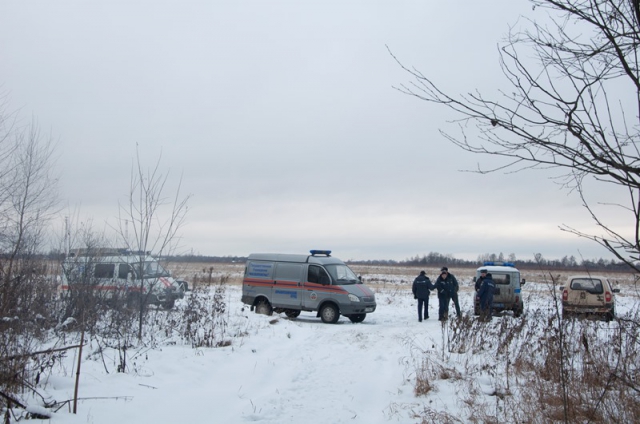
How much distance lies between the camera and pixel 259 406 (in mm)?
7047

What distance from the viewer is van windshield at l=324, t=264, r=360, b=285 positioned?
1773 centimetres

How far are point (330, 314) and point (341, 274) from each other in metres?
1.51

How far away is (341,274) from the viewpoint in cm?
1812

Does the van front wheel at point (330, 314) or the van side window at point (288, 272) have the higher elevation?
the van side window at point (288, 272)

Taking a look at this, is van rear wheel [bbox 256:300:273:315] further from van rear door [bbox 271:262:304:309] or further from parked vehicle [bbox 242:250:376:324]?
van rear door [bbox 271:262:304:309]

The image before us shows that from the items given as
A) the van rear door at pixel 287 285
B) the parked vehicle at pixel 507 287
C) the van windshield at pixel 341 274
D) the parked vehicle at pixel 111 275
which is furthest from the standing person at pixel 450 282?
the parked vehicle at pixel 111 275

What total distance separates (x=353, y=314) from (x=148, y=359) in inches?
377

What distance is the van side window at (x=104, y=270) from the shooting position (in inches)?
489

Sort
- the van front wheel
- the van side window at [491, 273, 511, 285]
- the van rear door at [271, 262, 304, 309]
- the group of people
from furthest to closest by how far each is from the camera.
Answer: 1. the van side window at [491, 273, 511, 285]
2. the van rear door at [271, 262, 304, 309]
3. the van front wheel
4. the group of people

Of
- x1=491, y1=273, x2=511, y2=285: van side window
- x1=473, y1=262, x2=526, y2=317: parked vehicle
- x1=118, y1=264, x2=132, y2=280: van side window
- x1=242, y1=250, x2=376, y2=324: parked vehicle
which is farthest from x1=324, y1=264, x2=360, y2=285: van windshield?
x1=118, y1=264, x2=132, y2=280: van side window

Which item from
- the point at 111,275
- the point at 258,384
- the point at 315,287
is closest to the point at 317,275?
the point at 315,287

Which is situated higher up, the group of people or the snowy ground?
the group of people

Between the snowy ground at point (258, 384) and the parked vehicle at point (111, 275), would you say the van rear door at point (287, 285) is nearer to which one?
the parked vehicle at point (111, 275)

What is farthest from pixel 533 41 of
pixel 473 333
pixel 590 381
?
pixel 473 333
